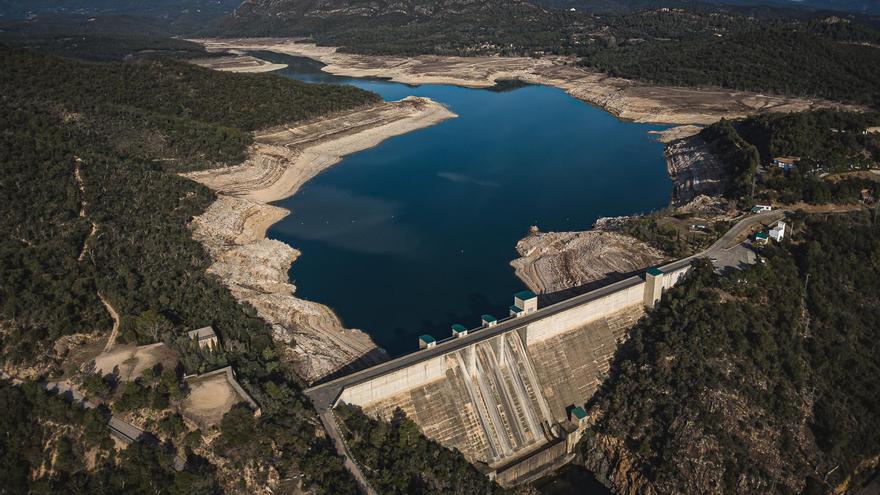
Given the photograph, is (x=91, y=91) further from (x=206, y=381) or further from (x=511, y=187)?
(x=206, y=381)

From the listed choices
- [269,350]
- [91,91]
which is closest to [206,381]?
[269,350]

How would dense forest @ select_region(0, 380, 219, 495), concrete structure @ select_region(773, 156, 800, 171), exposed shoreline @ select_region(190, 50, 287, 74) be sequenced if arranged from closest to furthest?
dense forest @ select_region(0, 380, 219, 495) → concrete structure @ select_region(773, 156, 800, 171) → exposed shoreline @ select_region(190, 50, 287, 74)

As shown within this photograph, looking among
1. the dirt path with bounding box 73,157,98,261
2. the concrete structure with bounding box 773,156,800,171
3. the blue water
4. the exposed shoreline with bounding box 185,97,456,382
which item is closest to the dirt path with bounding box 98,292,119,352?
the dirt path with bounding box 73,157,98,261

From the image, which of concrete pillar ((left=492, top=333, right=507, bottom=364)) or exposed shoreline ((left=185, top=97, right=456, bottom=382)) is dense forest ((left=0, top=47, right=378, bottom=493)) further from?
concrete pillar ((left=492, top=333, right=507, bottom=364))

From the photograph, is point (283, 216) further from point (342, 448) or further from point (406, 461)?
point (406, 461)

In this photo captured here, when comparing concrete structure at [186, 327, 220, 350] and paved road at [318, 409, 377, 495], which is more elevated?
concrete structure at [186, 327, 220, 350]

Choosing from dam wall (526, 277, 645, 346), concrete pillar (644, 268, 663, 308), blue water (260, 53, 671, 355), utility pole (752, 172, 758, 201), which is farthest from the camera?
utility pole (752, 172, 758, 201)
